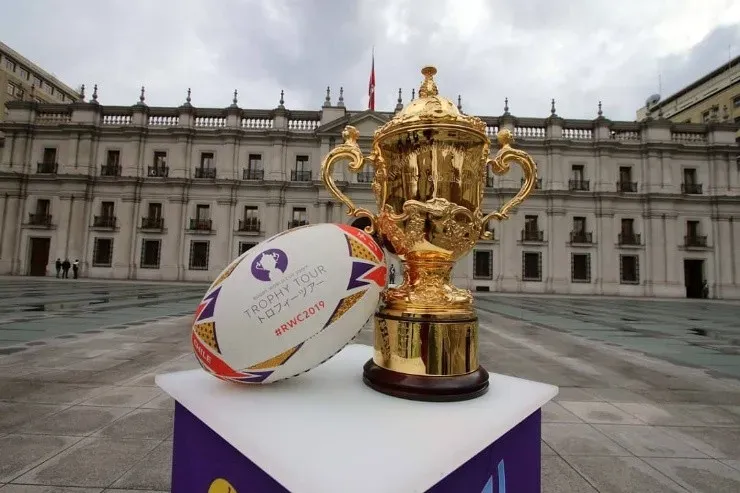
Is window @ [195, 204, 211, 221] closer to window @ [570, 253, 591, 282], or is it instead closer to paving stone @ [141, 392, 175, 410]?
window @ [570, 253, 591, 282]

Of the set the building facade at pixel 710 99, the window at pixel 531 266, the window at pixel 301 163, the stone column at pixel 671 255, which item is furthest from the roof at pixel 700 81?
the window at pixel 301 163

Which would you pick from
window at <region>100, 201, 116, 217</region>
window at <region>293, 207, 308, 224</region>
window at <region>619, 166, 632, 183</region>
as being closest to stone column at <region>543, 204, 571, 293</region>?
window at <region>619, 166, 632, 183</region>

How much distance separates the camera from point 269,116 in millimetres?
28172

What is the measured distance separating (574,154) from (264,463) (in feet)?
101

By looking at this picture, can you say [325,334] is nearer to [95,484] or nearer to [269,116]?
[95,484]

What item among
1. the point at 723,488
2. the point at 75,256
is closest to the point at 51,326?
the point at 723,488

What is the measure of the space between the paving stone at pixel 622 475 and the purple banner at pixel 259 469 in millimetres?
911

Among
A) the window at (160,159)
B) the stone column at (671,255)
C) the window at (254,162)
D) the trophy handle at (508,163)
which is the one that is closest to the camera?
the trophy handle at (508,163)

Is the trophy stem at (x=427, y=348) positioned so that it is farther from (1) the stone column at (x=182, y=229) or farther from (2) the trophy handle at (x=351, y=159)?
(1) the stone column at (x=182, y=229)

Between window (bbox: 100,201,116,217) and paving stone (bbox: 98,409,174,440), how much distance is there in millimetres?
28800

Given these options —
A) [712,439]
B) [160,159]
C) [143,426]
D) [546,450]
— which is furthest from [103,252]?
[712,439]

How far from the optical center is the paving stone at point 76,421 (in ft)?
8.24

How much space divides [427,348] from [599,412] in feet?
9.22

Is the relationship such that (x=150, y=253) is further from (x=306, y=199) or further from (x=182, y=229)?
(x=306, y=199)
